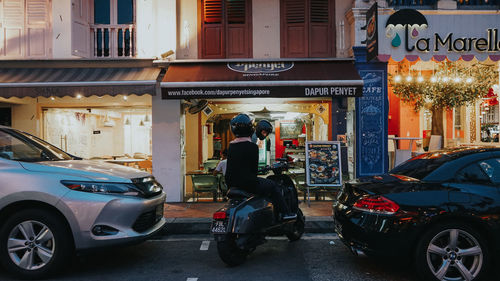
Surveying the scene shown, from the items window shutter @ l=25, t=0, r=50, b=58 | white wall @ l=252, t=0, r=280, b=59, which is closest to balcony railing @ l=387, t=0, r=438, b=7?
white wall @ l=252, t=0, r=280, b=59

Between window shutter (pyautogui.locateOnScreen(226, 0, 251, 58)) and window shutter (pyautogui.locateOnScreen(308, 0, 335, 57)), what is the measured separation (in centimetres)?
167

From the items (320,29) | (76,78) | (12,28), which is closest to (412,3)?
(320,29)

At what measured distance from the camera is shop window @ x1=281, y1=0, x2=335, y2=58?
1005 cm

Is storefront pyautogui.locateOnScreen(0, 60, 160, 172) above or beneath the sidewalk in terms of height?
above

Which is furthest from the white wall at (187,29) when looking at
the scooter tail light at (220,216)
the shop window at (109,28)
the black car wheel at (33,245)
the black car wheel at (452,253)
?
the black car wheel at (452,253)

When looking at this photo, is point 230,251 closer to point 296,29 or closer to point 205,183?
point 205,183

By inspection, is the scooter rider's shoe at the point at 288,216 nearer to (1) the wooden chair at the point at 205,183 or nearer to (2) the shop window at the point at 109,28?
(1) the wooden chair at the point at 205,183

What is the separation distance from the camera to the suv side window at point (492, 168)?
450 cm

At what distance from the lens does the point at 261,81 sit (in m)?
8.57

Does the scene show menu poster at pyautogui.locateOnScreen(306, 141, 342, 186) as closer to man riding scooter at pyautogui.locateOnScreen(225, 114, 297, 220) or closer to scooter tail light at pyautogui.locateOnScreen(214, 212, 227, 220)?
man riding scooter at pyautogui.locateOnScreen(225, 114, 297, 220)

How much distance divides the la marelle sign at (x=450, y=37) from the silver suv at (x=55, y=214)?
7219 millimetres

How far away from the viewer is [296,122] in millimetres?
15961

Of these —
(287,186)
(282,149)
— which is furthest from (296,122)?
(287,186)

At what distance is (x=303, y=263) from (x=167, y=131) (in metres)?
5.69
